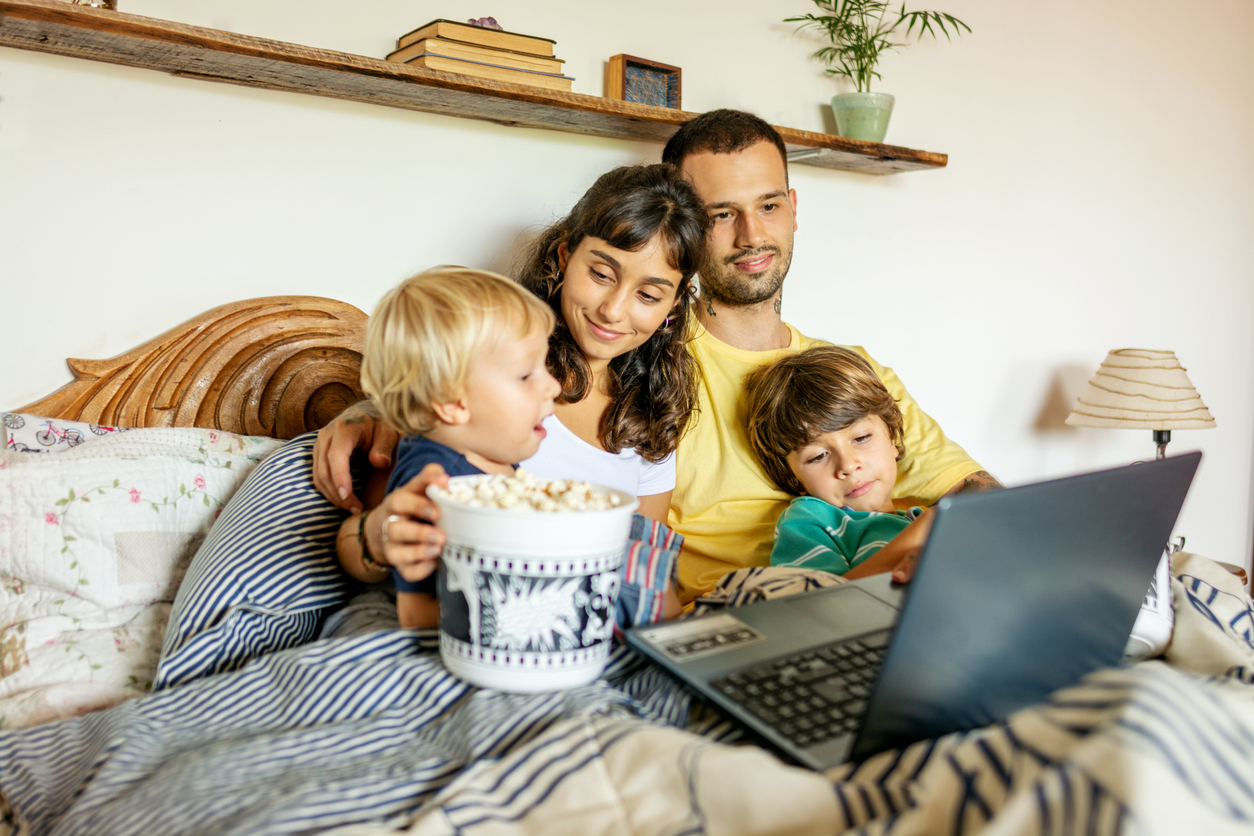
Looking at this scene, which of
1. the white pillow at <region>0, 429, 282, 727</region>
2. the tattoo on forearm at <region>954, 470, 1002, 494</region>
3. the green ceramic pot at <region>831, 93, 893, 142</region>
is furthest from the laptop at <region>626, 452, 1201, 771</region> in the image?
the green ceramic pot at <region>831, 93, 893, 142</region>

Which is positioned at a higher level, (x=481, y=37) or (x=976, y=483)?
(x=481, y=37)

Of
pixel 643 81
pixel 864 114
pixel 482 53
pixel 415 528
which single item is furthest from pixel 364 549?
pixel 864 114

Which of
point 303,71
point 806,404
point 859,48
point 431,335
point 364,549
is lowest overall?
point 364,549

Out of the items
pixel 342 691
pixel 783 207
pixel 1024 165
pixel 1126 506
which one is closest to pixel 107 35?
pixel 342 691

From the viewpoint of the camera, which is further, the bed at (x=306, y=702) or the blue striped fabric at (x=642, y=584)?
the blue striped fabric at (x=642, y=584)

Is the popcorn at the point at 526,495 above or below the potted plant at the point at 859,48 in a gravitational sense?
below

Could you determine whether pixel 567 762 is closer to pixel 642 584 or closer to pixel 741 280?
pixel 642 584

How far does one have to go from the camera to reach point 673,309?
1.59 metres

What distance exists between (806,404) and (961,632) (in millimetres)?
952

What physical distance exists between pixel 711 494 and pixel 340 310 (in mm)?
787

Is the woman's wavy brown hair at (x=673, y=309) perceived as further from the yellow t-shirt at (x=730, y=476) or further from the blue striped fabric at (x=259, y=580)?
the blue striped fabric at (x=259, y=580)

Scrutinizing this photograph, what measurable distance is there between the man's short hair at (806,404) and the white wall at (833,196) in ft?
1.97

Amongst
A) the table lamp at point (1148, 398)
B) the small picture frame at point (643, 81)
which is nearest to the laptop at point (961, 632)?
the small picture frame at point (643, 81)

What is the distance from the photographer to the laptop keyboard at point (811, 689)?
76 cm
